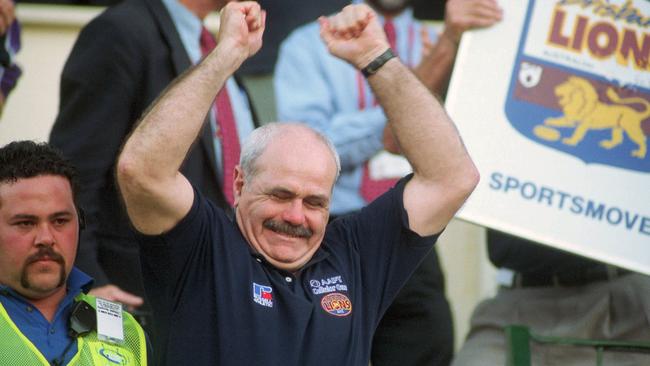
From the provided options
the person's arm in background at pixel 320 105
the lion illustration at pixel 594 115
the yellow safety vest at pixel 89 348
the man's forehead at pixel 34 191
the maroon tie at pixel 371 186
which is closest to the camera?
the yellow safety vest at pixel 89 348

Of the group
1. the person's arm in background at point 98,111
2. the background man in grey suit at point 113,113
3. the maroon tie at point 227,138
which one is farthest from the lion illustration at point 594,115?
the person's arm in background at point 98,111

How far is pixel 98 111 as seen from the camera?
511 cm

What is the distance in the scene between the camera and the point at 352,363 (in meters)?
4.12

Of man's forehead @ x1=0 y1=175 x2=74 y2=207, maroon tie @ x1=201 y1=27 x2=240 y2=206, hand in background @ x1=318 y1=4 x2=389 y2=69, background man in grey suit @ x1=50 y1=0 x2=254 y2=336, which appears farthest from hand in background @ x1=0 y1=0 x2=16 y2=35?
hand in background @ x1=318 y1=4 x2=389 y2=69

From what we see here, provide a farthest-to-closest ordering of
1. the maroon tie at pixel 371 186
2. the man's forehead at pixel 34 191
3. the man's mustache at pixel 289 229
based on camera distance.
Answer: the maroon tie at pixel 371 186, the man's forehead at pixel 34 191, the man's mustache at pixel 289 229

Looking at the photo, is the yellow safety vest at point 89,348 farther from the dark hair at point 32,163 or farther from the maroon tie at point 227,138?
the maroon tie at point 227,138

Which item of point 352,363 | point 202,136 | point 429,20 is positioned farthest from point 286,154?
point 429,20

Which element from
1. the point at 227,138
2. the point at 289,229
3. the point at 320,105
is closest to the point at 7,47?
the point at 227,138

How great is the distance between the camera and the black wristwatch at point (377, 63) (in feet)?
14.3

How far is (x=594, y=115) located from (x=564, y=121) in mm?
110

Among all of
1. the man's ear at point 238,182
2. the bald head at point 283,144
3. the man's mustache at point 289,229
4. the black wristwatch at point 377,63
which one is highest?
the black wristwatch at point 377,63

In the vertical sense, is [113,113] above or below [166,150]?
below

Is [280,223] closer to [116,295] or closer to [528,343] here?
[116,295]

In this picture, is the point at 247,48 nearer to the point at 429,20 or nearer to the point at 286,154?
the point at 286,154
